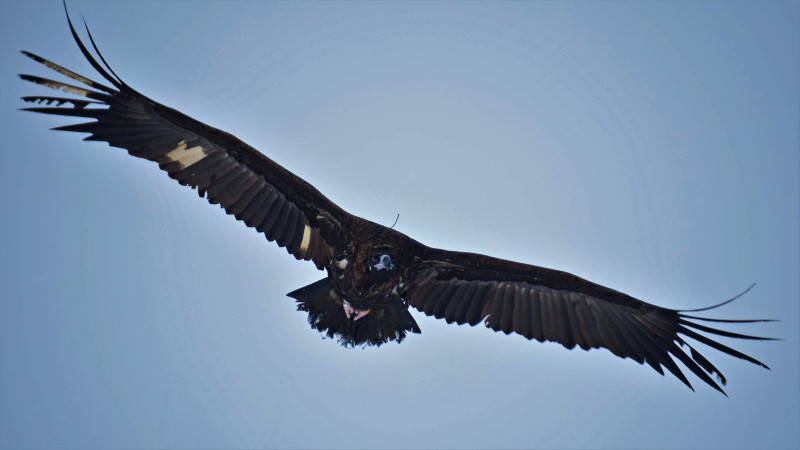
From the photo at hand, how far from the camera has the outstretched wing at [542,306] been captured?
896 centimetres

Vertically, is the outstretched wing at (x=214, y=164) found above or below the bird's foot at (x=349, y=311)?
above

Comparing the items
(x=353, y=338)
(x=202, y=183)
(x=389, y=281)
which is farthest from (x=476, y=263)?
(x=202, y=183)

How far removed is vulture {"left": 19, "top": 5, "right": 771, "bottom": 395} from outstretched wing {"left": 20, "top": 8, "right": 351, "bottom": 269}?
0.01 meters

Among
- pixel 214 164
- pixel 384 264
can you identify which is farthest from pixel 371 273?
pixel 214 164

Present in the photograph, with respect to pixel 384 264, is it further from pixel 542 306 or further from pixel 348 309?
pixel 542 306

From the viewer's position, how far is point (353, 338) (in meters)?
8.72

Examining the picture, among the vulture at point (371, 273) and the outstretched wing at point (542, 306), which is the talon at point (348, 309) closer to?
the vulture at point (371, 273)

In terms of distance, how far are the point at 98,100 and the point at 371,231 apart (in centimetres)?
322

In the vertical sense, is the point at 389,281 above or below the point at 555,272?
below

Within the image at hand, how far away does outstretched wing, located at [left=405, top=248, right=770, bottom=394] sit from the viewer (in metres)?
8.96

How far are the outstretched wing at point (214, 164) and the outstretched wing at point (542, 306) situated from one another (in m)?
1.40

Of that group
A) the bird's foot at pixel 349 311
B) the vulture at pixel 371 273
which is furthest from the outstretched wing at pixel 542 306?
the bird's foot at pixel 349 311

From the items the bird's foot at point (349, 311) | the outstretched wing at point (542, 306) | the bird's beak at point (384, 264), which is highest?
the outstretched wing at point (542, 306)

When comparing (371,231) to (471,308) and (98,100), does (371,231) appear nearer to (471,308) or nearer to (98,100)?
(471,308)
